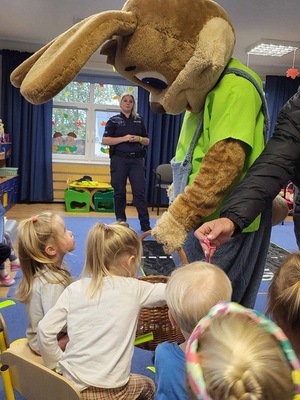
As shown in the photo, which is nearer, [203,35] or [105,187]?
[203,35]

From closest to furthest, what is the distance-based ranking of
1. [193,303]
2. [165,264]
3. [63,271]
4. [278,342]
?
[278,342] < [193,303] < [63,271] < [165,264]

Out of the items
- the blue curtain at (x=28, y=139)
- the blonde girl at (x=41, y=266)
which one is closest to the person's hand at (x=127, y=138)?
the blue curtain at (x=28, y=139)

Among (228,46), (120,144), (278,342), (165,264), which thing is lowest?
(165,264)

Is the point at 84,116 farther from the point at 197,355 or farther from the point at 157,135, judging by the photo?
the point at 197,355

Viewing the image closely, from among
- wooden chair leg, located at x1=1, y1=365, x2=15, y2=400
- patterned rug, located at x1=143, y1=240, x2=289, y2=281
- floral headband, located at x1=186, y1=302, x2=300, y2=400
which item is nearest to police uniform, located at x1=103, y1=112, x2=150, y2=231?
patterned rug, located at x1=143, y1=240, x2=289, y2=281

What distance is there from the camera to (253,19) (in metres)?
3.82

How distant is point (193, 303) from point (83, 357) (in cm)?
42

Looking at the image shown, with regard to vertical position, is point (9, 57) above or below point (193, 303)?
above

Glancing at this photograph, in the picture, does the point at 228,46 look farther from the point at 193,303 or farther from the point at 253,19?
the point at 253,19

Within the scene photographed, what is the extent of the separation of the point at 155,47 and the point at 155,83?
14 cm

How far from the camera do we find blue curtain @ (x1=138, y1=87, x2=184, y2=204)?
18.9 ft

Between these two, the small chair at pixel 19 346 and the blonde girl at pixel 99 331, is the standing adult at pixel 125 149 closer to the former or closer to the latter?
the small chair at pixel 19 346

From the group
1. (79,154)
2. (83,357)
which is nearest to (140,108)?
(79,154)

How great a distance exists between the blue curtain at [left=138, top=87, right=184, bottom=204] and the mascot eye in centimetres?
449
